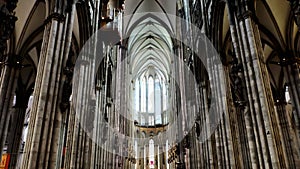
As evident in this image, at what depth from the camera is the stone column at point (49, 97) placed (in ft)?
26.3

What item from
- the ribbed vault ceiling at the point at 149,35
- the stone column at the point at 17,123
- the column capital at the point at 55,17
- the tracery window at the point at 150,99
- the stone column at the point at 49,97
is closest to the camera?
the stone column at the point at 49,97

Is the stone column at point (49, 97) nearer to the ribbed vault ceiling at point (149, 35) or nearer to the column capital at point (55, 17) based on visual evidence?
the column capital at point (55, 17)

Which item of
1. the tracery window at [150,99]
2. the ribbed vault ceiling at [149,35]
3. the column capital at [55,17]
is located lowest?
the column capital at [55,17]

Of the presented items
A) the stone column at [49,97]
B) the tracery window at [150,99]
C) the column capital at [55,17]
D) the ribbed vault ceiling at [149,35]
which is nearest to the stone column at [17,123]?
the stone column at [49,97]

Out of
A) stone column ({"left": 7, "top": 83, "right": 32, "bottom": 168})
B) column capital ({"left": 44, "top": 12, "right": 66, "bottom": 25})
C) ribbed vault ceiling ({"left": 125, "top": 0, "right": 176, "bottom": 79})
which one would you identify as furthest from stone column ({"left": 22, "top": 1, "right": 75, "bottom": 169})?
ribbed vault ceiling ({"left": 125, "top": 0, "right": 176, "bottom": 79})

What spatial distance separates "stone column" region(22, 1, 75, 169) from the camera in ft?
26.3

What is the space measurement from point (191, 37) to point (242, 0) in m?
9.49

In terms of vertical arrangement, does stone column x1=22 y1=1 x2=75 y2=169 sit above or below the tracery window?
below

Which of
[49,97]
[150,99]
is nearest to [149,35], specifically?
[150,99]

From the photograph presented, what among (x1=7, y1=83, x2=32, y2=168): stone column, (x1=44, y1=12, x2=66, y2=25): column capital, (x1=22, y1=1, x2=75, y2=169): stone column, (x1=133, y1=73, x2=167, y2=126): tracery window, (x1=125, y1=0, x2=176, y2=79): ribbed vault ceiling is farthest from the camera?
(x1=133, y1=73, x2=167, y2=126): tracery window

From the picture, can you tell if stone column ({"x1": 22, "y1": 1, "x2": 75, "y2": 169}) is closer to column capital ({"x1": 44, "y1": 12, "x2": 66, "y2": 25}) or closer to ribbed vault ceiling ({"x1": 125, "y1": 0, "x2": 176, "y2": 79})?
column capital ({"x1": 44, "y1": 12, "x2": 66, "y2": 25})

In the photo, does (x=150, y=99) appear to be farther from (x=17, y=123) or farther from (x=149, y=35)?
(x=17, y=123)

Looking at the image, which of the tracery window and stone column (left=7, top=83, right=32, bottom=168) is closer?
stone column (left=7, top=83, right=32, bottom=168)

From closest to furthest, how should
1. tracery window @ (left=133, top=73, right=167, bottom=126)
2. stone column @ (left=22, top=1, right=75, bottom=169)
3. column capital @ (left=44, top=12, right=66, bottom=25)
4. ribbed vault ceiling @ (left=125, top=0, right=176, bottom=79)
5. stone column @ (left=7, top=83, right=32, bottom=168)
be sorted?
stone column @ (left=22, top=1, right=75, bottom=169), column capital @ (left=44, top=12, right=66, bottom=25), stone column @ (left=7, top=83, right=32, bottom=168), ribbed vault ceiling @ (left=125, top=0, right=176, bottom=79), tracery window @ (left=133, top=73, right=167, bottom=126)
